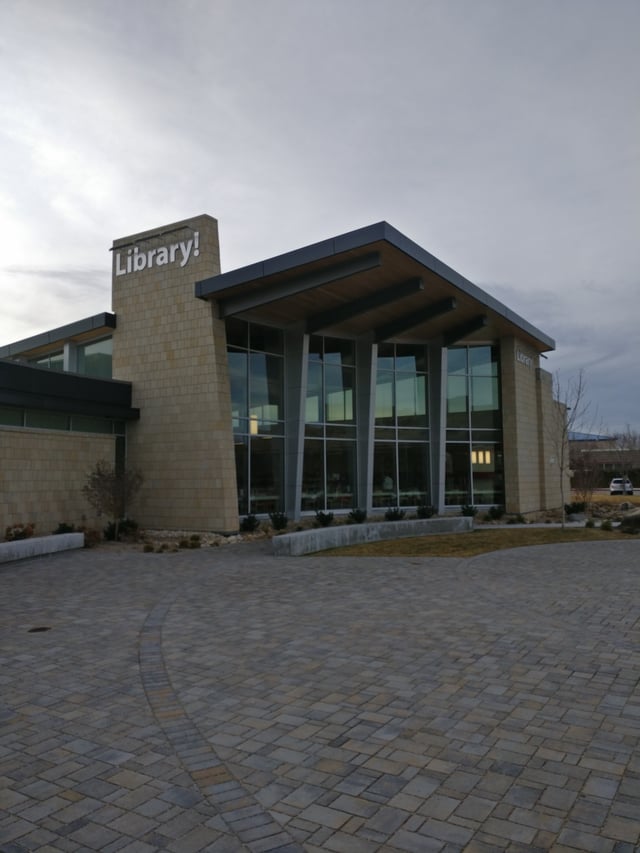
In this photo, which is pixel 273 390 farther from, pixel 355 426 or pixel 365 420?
pixel 365 420

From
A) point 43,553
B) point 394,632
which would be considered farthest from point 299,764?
point 43,553

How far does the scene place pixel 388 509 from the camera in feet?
90.1

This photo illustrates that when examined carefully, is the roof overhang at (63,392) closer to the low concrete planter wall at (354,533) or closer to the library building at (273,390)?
the library building at (273,390)

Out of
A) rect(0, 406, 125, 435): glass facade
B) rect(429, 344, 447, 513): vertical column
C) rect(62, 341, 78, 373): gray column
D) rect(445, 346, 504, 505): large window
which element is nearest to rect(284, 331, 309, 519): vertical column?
rect(0, 406, 125, 435): glass facade

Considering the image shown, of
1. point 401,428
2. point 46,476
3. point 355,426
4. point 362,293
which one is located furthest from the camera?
point 401,428

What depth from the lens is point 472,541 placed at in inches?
795

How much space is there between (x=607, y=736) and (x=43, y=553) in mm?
15649

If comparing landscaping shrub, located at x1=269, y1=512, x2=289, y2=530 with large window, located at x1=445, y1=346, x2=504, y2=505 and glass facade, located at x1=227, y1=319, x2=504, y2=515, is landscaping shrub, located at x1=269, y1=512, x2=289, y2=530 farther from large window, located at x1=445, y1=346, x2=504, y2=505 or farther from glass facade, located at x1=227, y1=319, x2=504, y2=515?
large window, located at x1=445, y1=346, x2=504, y2=505

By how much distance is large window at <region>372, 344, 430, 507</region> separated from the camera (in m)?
28.0

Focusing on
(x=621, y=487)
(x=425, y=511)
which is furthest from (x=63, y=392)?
(x=621, y=487)

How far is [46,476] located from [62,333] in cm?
876

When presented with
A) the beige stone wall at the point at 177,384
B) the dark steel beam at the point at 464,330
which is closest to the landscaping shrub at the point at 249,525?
the beige stone wall at the point at 177,384

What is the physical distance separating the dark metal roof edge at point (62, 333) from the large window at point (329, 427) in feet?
26.2

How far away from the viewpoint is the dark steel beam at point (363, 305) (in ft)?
70.0
